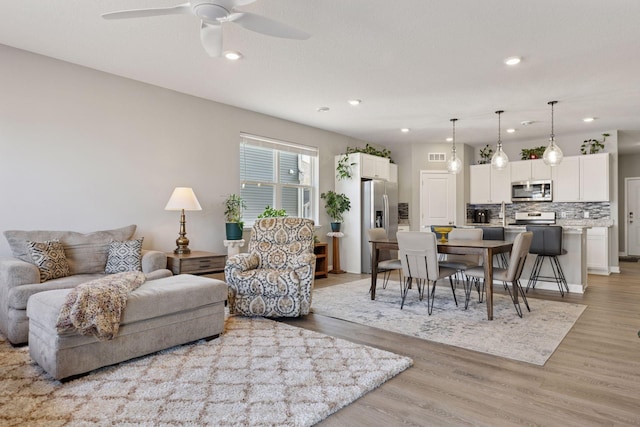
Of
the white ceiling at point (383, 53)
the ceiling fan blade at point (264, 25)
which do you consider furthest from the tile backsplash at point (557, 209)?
the ceiling fan blade at point (264, 25)

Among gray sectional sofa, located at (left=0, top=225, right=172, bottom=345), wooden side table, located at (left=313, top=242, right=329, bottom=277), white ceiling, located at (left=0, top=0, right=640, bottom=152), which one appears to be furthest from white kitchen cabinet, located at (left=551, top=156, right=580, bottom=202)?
gray sectional sofa, located at (left=0, top=225, right=172, bottom=345)

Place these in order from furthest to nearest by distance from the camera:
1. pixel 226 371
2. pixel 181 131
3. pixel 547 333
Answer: pixel 181 131 < pixel 547 333 < pixel 226 371

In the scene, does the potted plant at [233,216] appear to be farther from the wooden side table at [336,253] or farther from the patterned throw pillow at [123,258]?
the wooden side table at [336,253]

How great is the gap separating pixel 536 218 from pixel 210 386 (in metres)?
7.35

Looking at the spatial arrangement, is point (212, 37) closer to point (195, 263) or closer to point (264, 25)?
point (264, 25)

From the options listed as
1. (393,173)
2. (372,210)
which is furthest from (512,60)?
(393,173)

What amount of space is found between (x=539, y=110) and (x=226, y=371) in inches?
216

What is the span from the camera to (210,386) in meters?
2.32

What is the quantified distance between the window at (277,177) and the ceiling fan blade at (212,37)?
2.89 meters

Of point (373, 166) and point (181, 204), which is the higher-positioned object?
point (373, 166)

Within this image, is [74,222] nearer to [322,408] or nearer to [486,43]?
[322,408]

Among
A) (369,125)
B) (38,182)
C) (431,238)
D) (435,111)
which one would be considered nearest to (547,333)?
(431,238)

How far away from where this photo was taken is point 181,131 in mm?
4938

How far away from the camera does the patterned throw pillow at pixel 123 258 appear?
3.69 metres
